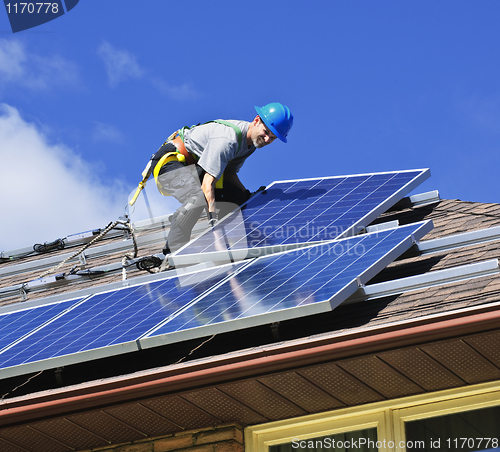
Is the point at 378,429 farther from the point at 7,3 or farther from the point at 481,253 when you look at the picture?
the point at 7,3

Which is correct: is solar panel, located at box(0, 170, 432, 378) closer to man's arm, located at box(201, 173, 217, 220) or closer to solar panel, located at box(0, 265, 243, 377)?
solar panel, located at box(0, 265, 243, 377)

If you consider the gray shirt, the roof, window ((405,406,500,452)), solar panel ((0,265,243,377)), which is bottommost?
window ((405,406,500,452))

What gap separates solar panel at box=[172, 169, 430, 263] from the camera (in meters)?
8.23

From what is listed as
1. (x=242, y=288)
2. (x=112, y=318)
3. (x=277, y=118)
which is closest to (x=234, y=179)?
(x=277, y=118)

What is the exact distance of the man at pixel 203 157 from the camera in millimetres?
8820

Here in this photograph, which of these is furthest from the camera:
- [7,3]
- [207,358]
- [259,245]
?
[7,3]

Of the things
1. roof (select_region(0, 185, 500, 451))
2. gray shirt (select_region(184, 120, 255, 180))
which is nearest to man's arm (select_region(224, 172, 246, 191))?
gray shirt (select_region(184, 120, 255, 180))

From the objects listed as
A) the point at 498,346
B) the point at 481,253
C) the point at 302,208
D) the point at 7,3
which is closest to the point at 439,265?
the point at 481,253

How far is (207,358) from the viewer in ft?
20.6

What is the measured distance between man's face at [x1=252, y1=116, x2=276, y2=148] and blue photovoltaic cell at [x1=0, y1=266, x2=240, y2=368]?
2.11m

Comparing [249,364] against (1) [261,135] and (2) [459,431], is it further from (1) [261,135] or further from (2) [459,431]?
(1) [261,135]

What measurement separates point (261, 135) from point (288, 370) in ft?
13.9

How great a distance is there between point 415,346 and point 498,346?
2.20 feet

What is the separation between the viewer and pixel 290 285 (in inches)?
259
